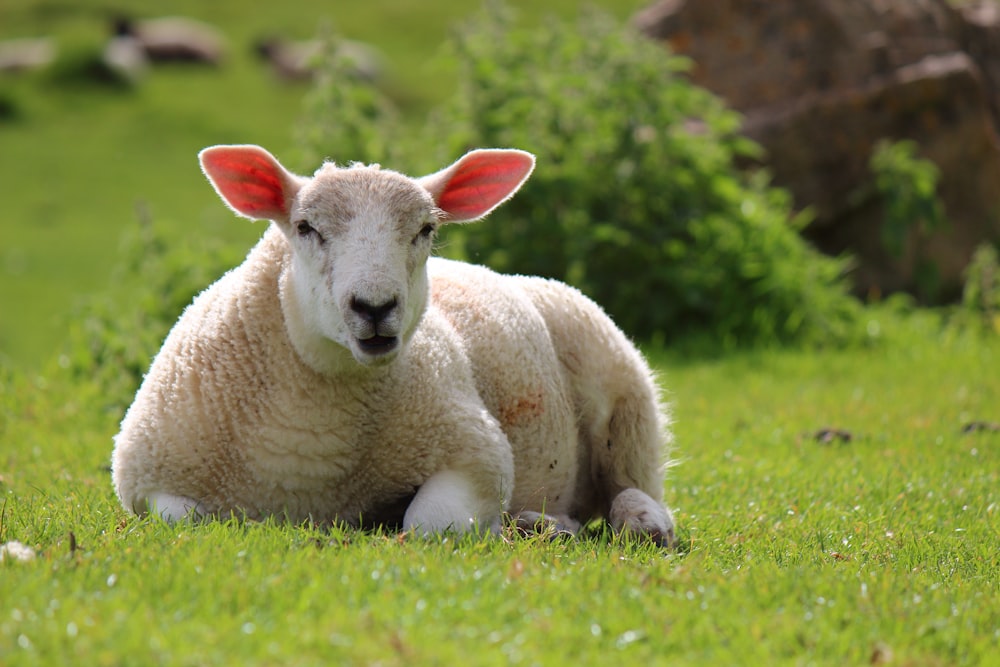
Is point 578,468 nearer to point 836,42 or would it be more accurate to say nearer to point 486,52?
point 486,52

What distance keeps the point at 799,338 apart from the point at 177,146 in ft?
56.6

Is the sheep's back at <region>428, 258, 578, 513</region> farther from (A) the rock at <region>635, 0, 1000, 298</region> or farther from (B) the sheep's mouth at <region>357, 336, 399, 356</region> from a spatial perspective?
(A) the rock at <region>635, 0, 1000, 298</region>

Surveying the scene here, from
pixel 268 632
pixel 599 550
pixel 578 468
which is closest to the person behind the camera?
pixel 268 632

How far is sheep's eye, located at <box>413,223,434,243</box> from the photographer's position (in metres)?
4.70

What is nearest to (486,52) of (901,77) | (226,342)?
(901,77)

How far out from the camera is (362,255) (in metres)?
4.39

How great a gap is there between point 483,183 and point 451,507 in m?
1.37

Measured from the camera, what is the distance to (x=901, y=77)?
11.7 m

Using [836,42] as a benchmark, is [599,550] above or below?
below

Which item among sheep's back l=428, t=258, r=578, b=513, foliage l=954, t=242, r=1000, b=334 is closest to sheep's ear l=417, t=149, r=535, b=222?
sheep's back l=428, t=258, r=578, b=513

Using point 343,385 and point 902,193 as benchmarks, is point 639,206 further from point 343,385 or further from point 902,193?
point 343,385

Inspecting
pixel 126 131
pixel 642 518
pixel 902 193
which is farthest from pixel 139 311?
pixel 126 131

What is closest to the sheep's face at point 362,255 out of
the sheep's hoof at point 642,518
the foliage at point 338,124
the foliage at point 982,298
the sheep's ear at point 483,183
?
the sheep's ear at point 483,183

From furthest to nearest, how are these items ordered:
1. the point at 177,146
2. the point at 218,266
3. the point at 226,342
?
the point at 177,146 < the point at 218,266 < the point at 226,342
